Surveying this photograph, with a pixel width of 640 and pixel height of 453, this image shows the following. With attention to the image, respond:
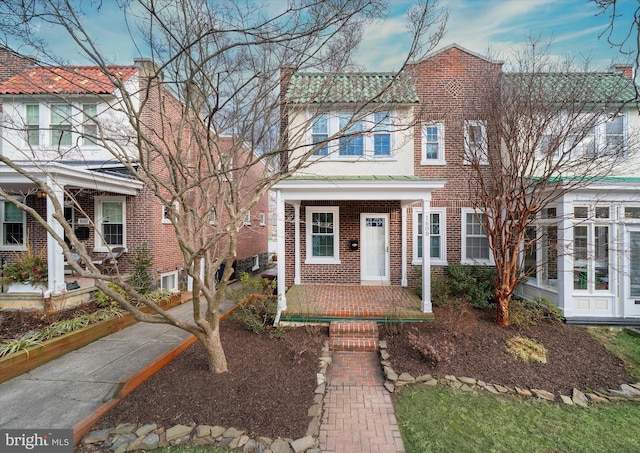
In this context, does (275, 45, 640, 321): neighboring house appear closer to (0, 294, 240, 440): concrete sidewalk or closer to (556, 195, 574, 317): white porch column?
(556, 195, 574, 317): white porch column

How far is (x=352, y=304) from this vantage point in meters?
7.34

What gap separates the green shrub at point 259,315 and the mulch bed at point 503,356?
2.57m

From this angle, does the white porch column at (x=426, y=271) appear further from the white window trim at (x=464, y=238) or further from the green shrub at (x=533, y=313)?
the white window trim at (x=464, y=238)

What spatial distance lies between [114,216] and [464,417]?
10.9 metres

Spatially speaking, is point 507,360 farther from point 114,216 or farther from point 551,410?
point 114,216

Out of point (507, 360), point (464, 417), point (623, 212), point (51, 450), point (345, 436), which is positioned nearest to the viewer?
point (51, 450)

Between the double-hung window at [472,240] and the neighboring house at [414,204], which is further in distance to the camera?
the double-hung window at [472,240]

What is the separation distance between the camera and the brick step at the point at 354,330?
20.7ft

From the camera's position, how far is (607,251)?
727cm

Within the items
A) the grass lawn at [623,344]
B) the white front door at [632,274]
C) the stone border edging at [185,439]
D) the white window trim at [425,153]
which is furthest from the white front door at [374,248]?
the stone border edging at [185,439]

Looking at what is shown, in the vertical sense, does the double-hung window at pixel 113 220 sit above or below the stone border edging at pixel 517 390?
above

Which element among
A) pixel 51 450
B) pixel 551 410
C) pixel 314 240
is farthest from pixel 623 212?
pixel 51 450

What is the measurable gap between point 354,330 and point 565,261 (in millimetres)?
5470

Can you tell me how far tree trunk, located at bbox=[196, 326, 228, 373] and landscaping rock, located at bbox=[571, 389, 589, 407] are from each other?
5.26 meters
